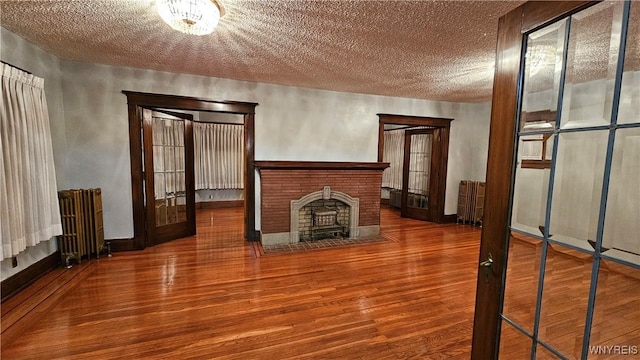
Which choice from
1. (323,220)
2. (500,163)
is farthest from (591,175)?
(323,220)

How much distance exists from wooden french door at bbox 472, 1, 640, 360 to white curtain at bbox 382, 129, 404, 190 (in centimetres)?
599

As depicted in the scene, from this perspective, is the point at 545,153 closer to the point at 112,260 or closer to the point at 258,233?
the point at 258,233

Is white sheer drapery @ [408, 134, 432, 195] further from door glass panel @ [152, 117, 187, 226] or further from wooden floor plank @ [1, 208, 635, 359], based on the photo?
door glass panel @ [152, 117, 187, 226]

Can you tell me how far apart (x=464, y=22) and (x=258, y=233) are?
12.5 feet

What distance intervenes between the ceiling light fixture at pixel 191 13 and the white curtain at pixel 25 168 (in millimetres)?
1804

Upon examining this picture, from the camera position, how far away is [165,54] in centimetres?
305

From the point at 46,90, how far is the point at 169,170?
1638 millimetres

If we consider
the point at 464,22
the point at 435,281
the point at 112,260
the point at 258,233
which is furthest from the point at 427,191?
the point at 112,260

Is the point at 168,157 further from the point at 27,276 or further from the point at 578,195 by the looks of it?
the point at 578,195

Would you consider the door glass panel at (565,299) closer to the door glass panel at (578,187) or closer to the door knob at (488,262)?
the door glass panel at (578,187)

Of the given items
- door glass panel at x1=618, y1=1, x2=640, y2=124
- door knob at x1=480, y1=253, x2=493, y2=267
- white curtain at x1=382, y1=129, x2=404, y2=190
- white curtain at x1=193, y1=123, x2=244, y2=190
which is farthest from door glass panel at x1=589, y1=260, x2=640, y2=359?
white curtain at x1=193, y1=123, x2=244, y2=190

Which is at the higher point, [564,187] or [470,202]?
[564,187]

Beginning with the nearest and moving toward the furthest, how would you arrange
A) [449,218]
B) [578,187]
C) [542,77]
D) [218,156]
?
[578,187], [542,77], [449,218], [218,156]

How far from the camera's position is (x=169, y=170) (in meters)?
4.21
